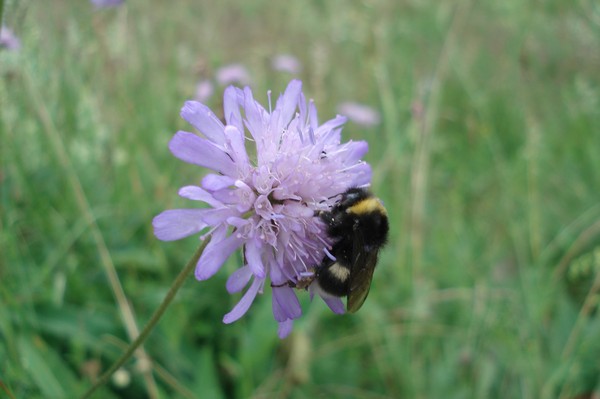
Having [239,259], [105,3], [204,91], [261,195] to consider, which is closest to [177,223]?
[261,195]

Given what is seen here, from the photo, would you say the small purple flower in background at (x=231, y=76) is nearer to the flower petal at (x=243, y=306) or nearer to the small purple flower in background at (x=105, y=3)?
Answer: the small purple flower in background at (x=105, y=3)

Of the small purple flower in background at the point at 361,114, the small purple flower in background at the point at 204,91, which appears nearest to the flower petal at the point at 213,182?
the small purple flower in background at the point at 204,91

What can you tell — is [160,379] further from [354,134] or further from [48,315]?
[354,134]

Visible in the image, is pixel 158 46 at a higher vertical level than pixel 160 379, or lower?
higher

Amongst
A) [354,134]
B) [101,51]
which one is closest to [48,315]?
[101,51]

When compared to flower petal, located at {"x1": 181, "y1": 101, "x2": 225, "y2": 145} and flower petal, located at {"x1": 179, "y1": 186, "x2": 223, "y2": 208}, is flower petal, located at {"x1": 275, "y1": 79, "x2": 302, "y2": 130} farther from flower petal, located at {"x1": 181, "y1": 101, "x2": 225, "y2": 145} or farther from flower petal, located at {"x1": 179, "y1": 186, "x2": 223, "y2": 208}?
flower petal, located at {"x1": 179, "y1": 186, "x2": 223, "y2": 208}

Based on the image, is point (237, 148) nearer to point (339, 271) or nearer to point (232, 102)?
point (232, 102)
